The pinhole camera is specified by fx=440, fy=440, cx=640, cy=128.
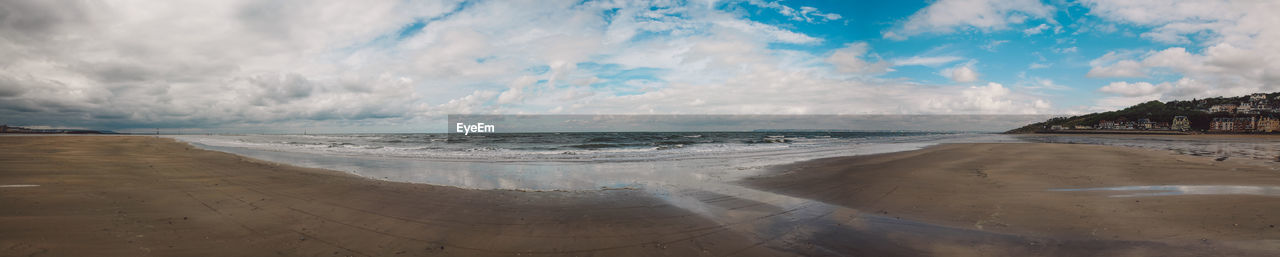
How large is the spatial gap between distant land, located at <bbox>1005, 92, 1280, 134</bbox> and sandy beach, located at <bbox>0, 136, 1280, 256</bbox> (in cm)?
8951

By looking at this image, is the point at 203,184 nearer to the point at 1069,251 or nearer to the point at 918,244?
the point at 918,244

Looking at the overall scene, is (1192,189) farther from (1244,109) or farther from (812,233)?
(1244,109)

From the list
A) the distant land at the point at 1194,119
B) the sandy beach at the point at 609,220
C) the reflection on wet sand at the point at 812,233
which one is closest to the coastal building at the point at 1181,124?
the distant land at the point at 1194,119

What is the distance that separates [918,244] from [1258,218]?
15.9 ft

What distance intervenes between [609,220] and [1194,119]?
12123cm

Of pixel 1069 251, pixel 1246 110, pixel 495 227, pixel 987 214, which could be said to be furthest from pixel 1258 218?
pixel 1246 110

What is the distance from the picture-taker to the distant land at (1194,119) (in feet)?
216

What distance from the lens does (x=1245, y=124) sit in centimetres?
6512

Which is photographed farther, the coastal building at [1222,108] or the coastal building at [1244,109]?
the coastal building at [1222,108]

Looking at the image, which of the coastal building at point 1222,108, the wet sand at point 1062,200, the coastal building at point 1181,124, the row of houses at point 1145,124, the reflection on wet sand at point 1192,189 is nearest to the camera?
the wet sand at point 1062,200

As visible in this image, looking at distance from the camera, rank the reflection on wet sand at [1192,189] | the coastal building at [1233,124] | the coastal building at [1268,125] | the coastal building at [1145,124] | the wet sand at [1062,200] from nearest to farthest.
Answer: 1. the wet sand at [1062,200]
2. the reflection on wet sand at [1192,189]
3. the coastal building at [1268,125]
4. the coastal building at [1233,124]
5. the coastal building at [1145,124]

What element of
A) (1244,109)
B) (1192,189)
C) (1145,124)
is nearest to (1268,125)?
(1145,124)

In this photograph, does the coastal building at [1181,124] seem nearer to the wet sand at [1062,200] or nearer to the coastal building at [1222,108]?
the coastal building at [1222,108]

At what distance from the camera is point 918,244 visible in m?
5.18
